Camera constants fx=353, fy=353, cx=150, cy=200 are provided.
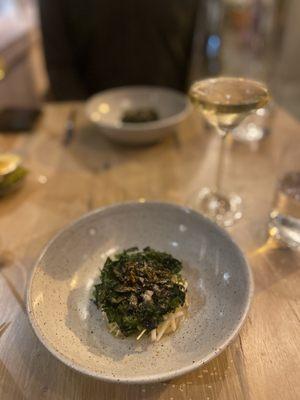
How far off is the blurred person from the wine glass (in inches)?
48.9

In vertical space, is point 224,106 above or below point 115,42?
above

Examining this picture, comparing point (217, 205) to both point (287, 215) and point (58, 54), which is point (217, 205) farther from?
point (58, 54)

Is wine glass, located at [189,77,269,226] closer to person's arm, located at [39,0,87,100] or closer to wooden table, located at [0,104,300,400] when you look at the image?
wooden table, located at [0,104,300,400]

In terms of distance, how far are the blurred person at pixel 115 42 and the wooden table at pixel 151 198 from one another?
651 mm

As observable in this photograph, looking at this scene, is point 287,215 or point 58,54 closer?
point 287,215

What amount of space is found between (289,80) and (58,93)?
193 cm

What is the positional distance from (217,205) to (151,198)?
16cm

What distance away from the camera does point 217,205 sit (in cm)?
84

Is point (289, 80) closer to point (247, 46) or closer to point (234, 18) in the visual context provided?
point (247, 46)

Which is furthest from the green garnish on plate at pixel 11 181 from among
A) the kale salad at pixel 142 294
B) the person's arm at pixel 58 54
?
the person's arm at pixel 58 54

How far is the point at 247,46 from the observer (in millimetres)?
3318

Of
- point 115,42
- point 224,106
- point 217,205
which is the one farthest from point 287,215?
point 115,42

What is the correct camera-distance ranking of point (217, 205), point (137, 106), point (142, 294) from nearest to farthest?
1. point (142, 294)
2. point (217, 205)
3. point (137, 106)

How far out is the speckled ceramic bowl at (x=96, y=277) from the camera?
1.53 ft
